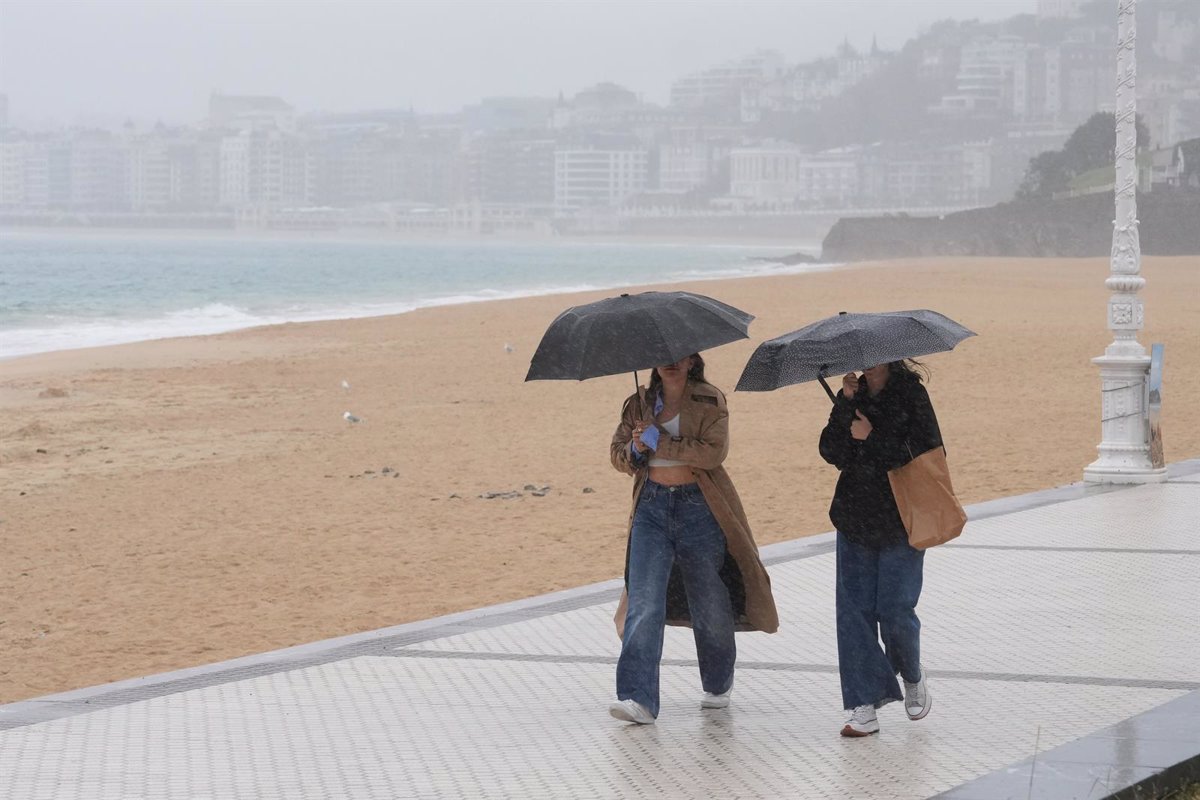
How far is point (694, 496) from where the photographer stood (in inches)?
216

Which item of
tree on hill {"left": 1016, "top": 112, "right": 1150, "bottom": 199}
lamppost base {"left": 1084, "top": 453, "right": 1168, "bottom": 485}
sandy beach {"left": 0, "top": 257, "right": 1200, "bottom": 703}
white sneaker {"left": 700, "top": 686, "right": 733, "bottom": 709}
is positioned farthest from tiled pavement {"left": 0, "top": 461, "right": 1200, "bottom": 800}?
tree on hill {"left": 1016, "top": 112, "right": 1150, "bottom": 199}

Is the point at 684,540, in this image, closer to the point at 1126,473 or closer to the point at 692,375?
the point at 692,375

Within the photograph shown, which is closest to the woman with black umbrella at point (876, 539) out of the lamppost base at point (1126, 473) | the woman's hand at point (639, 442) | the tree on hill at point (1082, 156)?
the woman's hand at point (639, 442)

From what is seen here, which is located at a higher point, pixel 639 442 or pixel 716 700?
pixel 639 442

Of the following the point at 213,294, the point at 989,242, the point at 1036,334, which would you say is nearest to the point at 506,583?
the point at 1036,334

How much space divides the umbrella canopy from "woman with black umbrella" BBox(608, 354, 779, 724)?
0.58 feet

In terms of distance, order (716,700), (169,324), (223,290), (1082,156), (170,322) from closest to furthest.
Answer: (716,700), (169,324), (170,322), (223,290), (1082,156)

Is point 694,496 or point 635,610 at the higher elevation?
point 694,496

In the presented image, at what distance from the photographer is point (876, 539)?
5.27m

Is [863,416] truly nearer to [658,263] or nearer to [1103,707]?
[1103,707]

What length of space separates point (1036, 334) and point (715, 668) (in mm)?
19760

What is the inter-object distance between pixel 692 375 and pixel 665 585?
0.66 m

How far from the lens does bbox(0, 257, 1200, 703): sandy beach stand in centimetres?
870

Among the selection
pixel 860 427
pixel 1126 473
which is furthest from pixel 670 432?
pixel 1126 473
